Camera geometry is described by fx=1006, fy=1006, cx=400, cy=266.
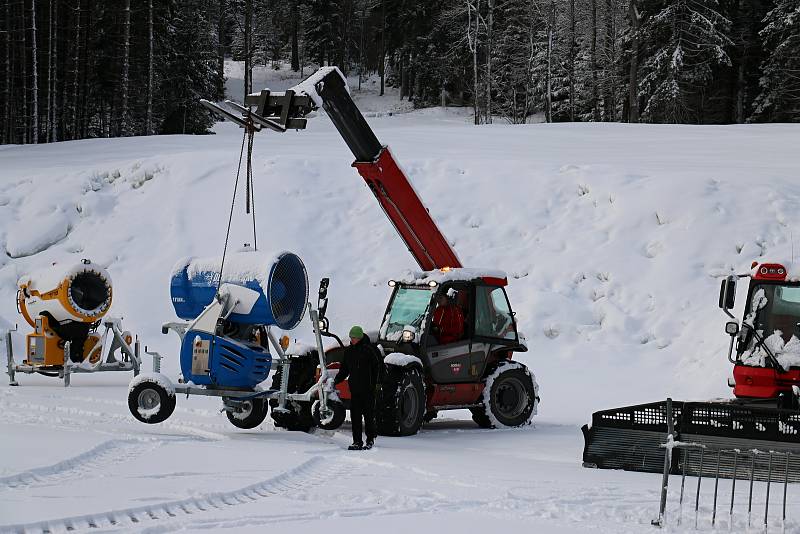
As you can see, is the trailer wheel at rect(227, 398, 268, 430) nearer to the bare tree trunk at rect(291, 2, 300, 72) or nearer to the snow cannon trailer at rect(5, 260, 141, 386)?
the snow cannon trailer at rect(5, 260, 141, 386)

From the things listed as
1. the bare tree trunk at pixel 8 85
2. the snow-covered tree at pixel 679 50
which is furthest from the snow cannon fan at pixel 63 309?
the snow-covered tree at pixel 679 50

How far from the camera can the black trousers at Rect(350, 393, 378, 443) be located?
437 inches

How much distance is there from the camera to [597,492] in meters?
8.66

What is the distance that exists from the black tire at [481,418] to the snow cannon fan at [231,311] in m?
3.00

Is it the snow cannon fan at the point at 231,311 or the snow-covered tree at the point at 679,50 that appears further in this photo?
the snow-covered tree at the point at 679,50

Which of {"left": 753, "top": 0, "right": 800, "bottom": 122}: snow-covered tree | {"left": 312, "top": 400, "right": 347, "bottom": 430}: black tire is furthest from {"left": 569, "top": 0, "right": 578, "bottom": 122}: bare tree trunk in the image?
{"left": 312, "top": 400, "right": 347, "bottom": 430}: black tire

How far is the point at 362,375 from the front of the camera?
37.2ft

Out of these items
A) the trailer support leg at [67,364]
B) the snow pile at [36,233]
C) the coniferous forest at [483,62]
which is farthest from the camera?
the coniferous forest at [483,62]

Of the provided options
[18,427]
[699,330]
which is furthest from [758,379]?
[18,427]

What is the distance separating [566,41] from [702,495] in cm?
5314

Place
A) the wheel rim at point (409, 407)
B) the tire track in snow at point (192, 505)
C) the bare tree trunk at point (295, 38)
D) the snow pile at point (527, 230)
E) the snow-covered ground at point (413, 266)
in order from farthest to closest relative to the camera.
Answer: the bare tree trunk at point (295, 38), the snow pile at point (527, 230), the wheel rim at point (409, 407), the snow-covered ground at point (413, 266), the tire track in snow at point (192, 505)

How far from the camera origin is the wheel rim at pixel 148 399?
11938mm

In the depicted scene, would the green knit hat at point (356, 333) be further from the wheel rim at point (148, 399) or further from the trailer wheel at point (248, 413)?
the wheel rim at point (148, 399)

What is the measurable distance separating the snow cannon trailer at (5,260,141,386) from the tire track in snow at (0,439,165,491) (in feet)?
24.0
